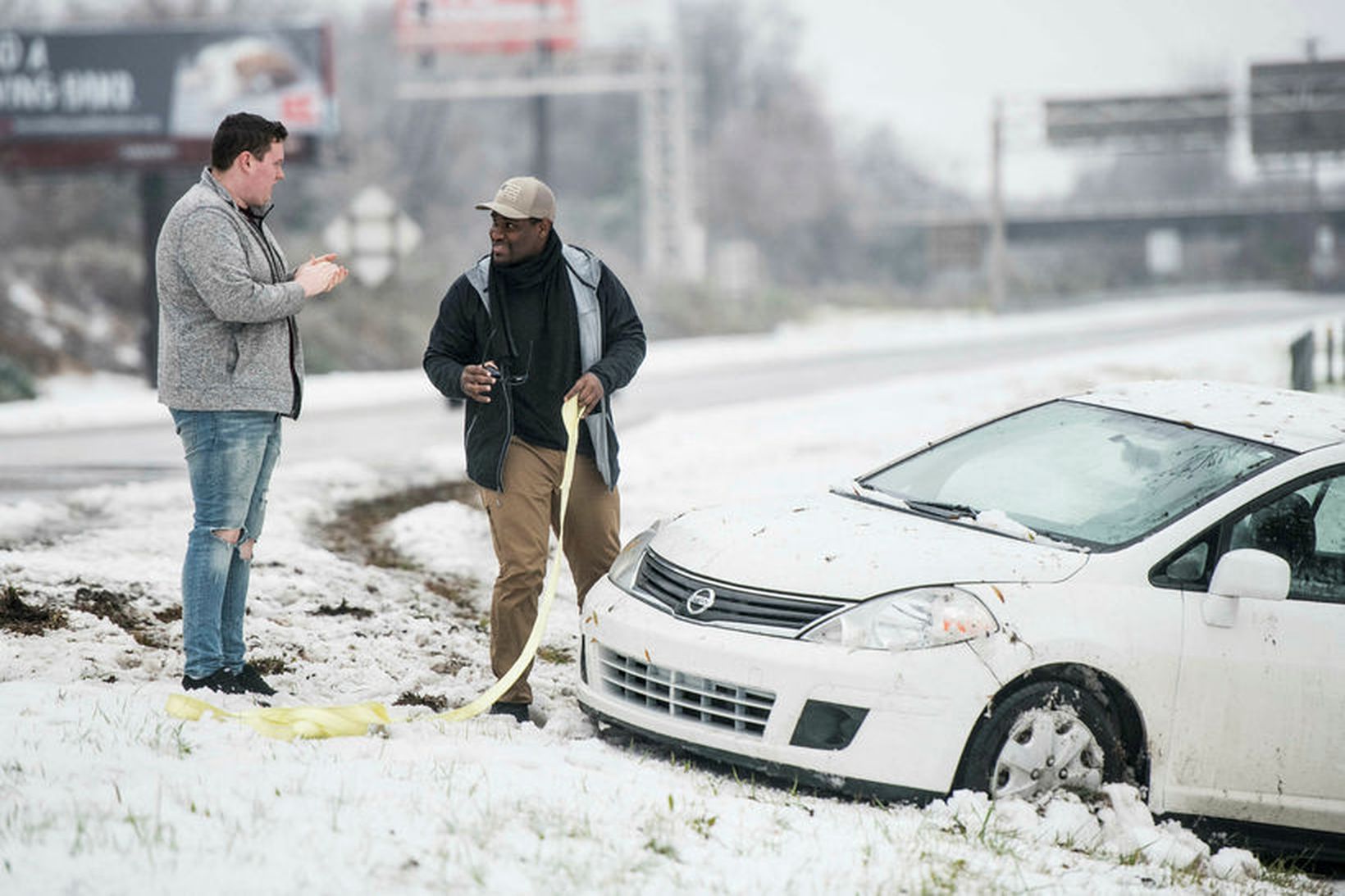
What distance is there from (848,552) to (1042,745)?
2.85ft

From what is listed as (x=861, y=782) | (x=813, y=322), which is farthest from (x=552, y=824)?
(x=813, y=322)

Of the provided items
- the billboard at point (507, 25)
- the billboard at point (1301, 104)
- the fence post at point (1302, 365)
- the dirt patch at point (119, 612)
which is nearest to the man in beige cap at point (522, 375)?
the dirt patch at point (119, 612)

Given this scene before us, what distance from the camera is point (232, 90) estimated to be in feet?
97.1

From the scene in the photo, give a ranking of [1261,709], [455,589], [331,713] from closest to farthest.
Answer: [1261,709] < [331,713] < [455,589]

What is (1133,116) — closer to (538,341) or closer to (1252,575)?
(538,341)

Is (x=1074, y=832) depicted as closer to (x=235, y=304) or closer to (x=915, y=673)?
(x=915, y=673)

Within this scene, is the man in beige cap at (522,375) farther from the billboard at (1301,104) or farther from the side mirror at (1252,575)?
the billboard at (1301,104)

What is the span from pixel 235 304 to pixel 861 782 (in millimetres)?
2639

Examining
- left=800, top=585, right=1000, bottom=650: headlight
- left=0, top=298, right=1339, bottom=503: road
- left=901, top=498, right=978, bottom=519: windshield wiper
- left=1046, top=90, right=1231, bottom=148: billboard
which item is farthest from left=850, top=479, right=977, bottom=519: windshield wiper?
left=1046, top=90, right=1231, bottom=148: billboard

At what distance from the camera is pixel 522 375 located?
589 cm

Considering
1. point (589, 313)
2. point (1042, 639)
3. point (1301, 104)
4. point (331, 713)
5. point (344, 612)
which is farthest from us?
point (1301, 104)

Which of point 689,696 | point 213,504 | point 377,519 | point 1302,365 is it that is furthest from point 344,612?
point 1302,365

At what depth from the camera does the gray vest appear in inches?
233

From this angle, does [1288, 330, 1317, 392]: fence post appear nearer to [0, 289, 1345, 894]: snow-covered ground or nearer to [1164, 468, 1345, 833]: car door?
[0, 289, 1345, 894]: snow-covered ground
